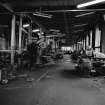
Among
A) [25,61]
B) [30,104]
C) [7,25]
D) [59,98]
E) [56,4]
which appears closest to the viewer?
[30,104]

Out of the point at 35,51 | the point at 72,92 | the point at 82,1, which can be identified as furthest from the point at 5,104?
the point at 35,51

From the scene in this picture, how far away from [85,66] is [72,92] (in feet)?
10.8

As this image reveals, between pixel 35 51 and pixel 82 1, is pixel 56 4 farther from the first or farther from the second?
pixel 35 51

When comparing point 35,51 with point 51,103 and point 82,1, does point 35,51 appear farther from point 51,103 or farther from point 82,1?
point 51,103

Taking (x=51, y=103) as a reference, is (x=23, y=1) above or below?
above

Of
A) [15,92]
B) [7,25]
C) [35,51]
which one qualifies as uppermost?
[7,25]

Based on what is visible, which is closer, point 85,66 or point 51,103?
point 51,103

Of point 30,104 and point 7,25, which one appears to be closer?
point 30,104

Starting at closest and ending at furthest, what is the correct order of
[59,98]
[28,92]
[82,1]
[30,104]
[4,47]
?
[30,104] < [59,98] < [28,92] < [82,1] < [4,47]

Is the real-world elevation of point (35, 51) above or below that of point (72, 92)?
above

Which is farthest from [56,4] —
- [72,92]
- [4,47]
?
[4,47]

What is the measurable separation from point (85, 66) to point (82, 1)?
289 centimetres

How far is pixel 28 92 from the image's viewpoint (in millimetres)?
4379

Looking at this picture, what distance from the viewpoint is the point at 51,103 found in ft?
11.3
